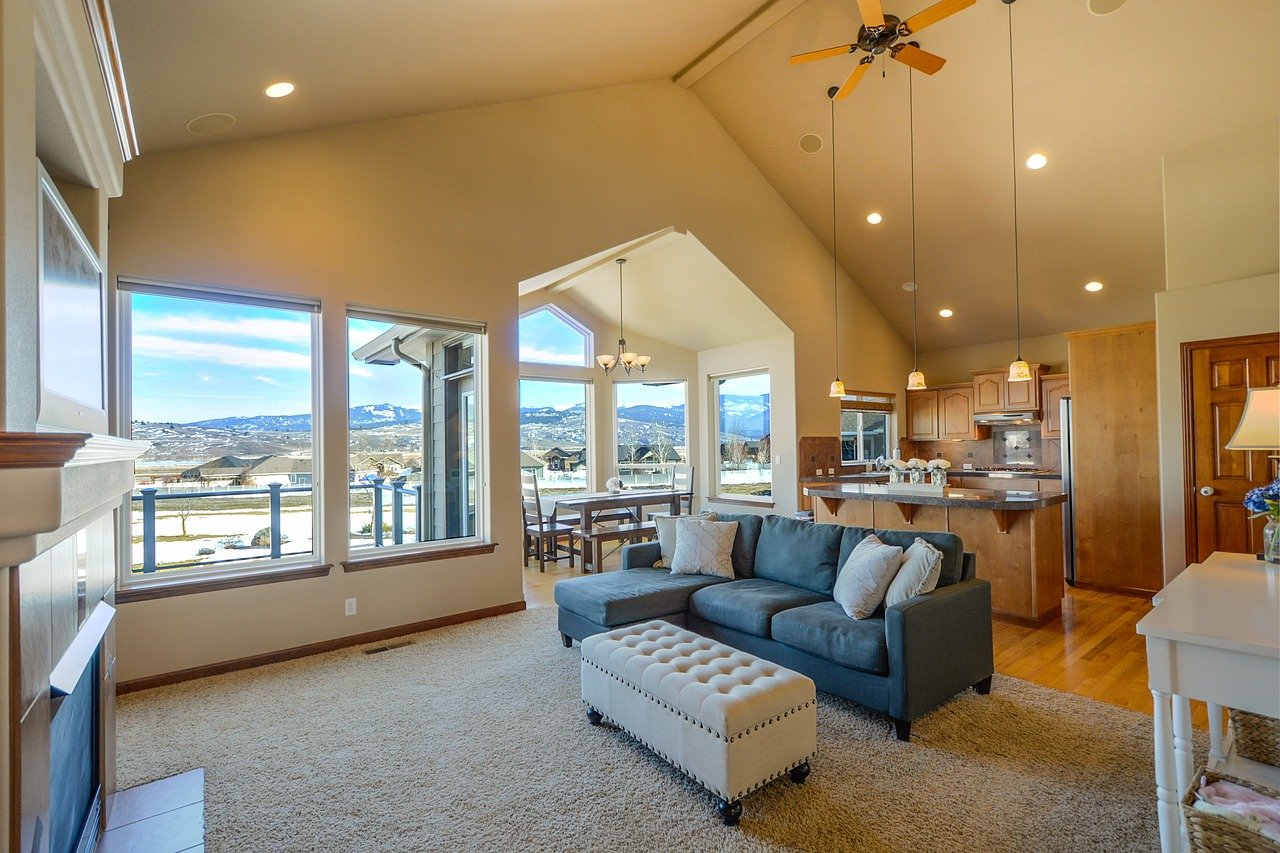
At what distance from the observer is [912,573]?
3010 millimetres

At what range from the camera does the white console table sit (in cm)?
158

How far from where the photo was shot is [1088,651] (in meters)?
3.81

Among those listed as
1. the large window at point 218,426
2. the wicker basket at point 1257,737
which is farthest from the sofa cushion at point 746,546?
the large window at point 218,426

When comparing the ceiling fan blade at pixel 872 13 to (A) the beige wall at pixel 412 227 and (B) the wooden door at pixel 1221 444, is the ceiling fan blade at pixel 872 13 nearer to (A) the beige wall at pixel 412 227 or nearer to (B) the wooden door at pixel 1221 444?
(A) the beige wall at pixel 412 227

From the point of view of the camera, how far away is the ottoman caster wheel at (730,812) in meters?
2.13

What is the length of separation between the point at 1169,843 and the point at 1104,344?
4789 mm

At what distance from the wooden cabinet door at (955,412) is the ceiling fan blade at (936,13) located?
5.83 m

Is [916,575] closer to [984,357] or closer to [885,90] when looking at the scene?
[885,90]

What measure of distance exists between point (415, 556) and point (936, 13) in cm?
453

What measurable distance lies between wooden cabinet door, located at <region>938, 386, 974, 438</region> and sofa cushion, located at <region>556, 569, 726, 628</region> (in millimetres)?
5796

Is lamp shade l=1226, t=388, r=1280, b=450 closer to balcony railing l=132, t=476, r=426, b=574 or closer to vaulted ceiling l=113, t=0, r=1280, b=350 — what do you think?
vaulted ceiling l=113, t=0, r=1280, b=350

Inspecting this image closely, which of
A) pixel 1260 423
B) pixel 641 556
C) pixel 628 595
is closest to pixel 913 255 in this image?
pixel 641 556

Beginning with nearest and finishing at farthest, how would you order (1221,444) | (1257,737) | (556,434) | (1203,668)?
(1203,668), (1257,737), (1221,444), (556,434)

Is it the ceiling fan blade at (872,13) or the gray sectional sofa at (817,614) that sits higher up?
the ceiling fan blade at (872,13)
